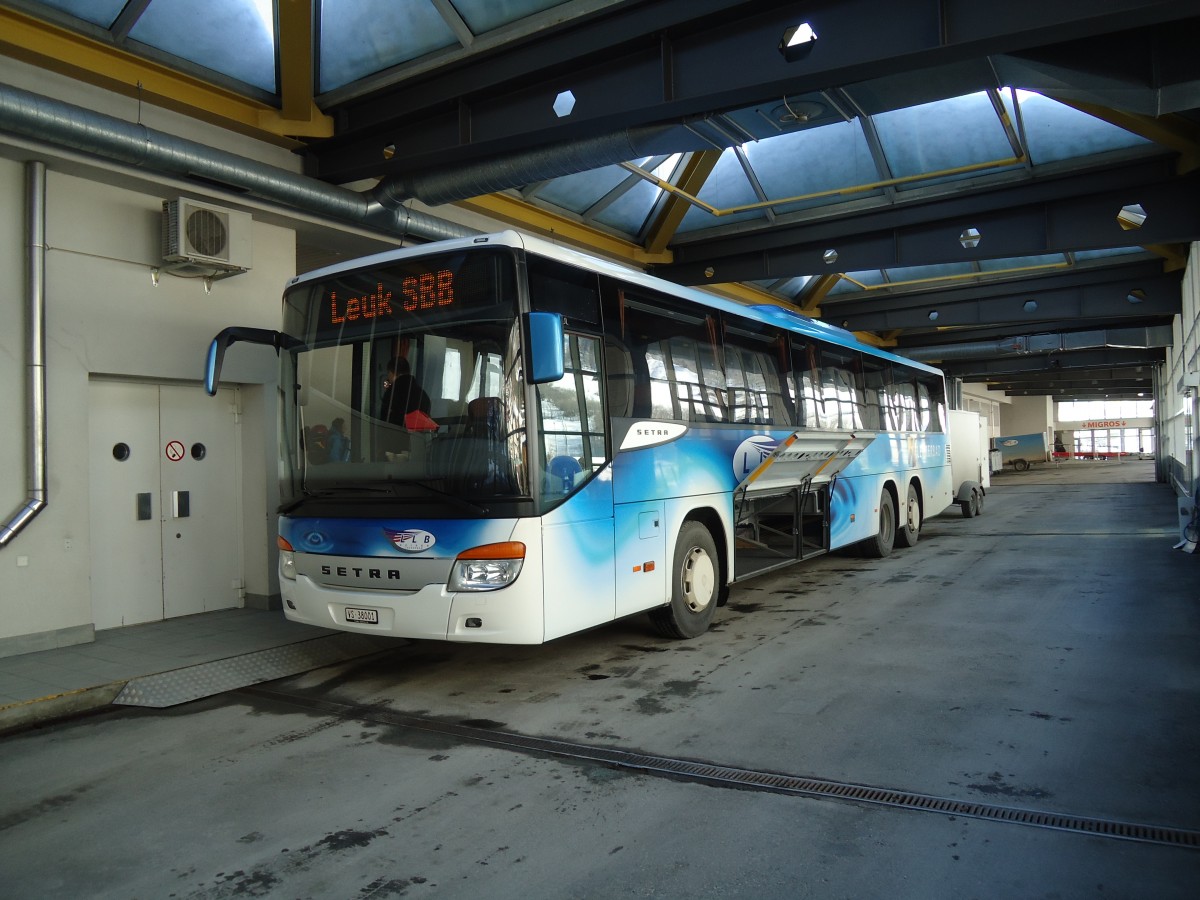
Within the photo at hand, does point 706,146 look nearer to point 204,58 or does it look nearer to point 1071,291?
point 204,58

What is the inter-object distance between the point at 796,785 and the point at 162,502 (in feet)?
25.3

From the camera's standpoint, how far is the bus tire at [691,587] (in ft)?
25.8

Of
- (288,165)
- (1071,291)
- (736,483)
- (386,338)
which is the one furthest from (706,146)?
(1071,291)

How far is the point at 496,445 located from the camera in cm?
582

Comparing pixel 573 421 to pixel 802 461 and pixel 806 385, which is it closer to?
pixel 802 461

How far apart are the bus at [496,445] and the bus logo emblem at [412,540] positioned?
0.01 meters

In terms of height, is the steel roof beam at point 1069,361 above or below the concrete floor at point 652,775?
above

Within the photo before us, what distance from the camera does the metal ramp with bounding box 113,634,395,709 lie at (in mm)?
6602

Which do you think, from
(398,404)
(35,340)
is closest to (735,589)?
(398,404)

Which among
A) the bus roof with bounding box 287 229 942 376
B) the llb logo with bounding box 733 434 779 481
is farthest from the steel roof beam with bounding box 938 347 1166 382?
the llb logo with bounding box 733 434 779 481

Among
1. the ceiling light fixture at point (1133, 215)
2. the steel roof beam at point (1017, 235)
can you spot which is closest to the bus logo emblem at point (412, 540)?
the ceiling light fixture at point (1133, 215)

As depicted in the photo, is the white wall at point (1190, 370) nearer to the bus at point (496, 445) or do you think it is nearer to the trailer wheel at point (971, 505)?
the trailer wheel at point (971, 505)

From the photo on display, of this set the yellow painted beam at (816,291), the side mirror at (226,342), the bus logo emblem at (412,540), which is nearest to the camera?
the bus logo emblem at (412,540)

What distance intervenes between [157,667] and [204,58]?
19.6 feet
